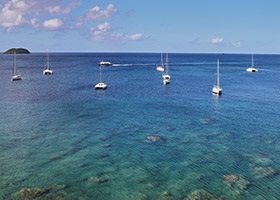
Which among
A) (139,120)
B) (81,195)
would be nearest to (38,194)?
(81,195)

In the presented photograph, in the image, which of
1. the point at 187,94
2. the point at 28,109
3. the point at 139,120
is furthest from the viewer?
the point at 187,94

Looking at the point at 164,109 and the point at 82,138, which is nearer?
the point at 82,138

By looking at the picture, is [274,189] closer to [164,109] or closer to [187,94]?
[164,109]

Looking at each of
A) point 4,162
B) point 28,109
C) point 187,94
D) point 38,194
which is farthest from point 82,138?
point 187,94

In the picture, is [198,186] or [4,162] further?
[4,162]

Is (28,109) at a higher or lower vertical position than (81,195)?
higher

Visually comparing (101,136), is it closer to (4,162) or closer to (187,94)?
(4,162)

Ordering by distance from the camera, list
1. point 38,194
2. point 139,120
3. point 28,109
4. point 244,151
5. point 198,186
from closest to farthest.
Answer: point 38,194 < point 198,186 < point 244,151 < point 139,120 < point 28,109

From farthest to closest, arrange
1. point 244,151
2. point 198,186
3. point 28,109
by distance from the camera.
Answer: point 28,109, point 244,151, point 198,186

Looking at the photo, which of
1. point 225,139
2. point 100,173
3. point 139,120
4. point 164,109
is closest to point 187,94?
point 164,109

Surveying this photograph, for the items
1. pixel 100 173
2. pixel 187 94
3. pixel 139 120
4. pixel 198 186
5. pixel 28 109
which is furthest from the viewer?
pixel 187 94

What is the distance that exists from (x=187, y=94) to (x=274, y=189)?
7289 centimetres

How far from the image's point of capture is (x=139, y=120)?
67.8 meters

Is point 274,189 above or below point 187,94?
below
